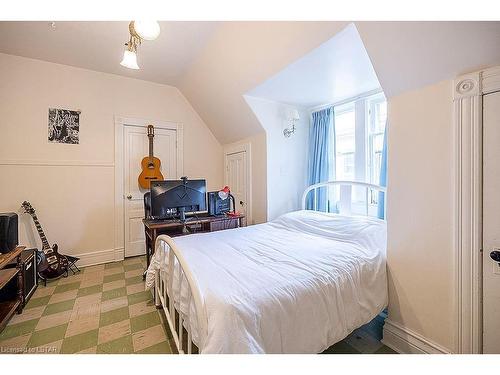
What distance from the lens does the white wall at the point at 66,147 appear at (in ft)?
8.72

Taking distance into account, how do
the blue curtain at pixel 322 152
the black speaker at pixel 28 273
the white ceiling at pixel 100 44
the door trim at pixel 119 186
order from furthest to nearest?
1. the door trim at pixel 119 186
2. the blue curtain at pixel 322 152
3. the white ceiling at pixel 100 44
4. the black speaker at pixel 28 273

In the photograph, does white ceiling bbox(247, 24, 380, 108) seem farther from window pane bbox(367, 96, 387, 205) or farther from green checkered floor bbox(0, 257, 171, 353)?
green checkered floor bbox(0, 257, 171, 353)

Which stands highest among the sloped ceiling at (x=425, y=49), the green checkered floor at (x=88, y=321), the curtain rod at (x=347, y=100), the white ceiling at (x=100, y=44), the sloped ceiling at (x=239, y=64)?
the white ceiling at (x=100, y=44)

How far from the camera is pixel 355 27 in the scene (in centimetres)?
144

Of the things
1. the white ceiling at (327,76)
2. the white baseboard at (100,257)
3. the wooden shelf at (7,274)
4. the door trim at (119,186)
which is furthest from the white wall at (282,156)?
the wooden shelf at (7,274)

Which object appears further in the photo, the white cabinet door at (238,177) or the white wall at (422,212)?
the white cabinet door at (238,177)

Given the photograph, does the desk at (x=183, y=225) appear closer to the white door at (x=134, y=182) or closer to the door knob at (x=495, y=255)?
the white door at (x=134, y=182)

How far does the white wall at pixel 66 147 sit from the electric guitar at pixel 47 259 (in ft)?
0.47

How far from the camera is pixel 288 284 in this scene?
3.85 ft

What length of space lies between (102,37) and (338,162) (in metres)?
3.13
